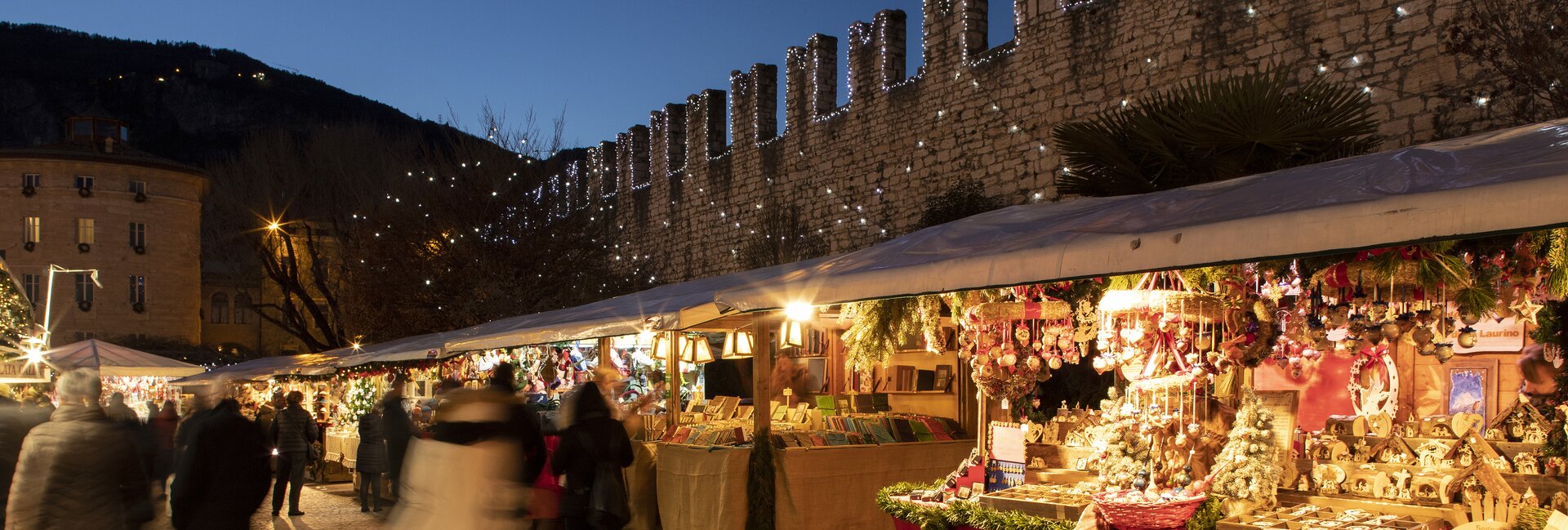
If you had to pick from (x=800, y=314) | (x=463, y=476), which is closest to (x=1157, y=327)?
(x=463, y=476)

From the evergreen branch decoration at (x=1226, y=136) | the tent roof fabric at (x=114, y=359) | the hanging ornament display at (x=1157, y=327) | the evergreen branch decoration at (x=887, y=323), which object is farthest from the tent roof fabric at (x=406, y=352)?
the hanging ornament display at (x=1157, y=327)

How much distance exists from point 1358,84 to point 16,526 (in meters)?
10.2

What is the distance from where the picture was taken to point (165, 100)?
79.9 meters

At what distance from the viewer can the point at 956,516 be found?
6.10m

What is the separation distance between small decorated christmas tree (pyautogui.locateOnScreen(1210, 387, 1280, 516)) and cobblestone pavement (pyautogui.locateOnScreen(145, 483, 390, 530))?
22.7 ft

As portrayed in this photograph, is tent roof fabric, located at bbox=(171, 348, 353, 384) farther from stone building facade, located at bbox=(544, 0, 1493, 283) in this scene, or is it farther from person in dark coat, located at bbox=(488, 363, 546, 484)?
person in dark coat, located at bbox=(488, 363, 546, 484)

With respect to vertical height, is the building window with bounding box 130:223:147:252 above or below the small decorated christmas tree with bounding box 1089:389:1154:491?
above

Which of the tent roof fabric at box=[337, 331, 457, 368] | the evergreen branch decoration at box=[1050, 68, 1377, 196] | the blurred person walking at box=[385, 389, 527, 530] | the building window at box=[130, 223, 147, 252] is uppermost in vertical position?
the building window at box=[130, 223, 147, 252]

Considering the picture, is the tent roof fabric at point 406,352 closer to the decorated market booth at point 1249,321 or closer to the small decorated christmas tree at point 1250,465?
the decorated market booth at point 1249,321

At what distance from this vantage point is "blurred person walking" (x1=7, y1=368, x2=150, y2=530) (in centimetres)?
456

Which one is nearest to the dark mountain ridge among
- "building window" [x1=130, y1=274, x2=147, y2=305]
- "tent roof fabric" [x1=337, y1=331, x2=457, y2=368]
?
"building window" [x1=130, y1=274, x2=147, y2=305]

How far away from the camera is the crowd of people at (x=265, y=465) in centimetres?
366

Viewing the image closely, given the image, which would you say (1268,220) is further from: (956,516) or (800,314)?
(800,314)

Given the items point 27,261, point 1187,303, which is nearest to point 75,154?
point 27,261
